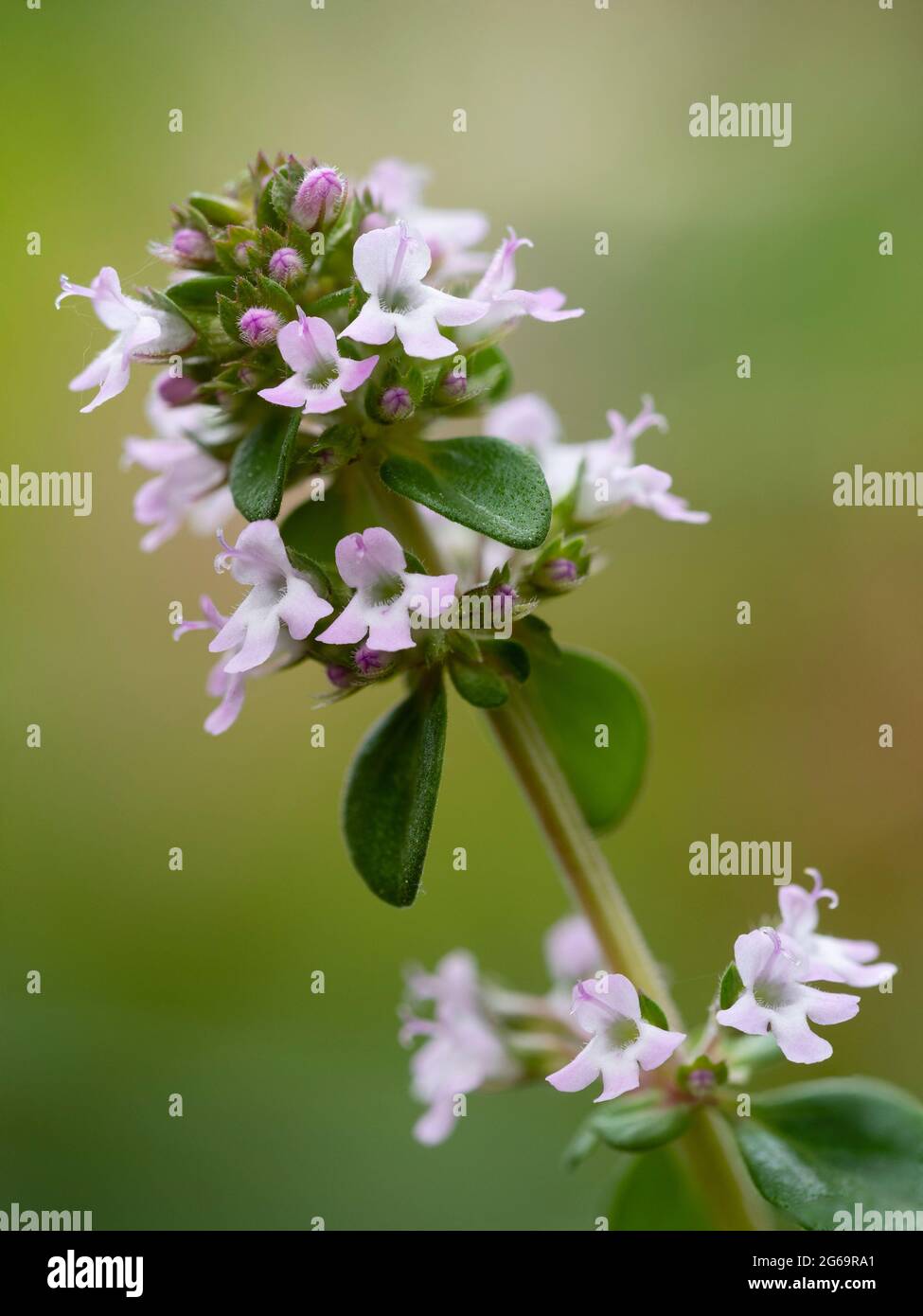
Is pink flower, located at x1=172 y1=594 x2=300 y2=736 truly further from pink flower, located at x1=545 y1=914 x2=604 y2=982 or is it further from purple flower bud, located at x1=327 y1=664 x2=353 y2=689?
pink flower, located at x1=545 y1=914 x2=604 y2=982

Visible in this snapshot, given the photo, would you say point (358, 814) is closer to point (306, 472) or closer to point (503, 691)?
point (503, 691)

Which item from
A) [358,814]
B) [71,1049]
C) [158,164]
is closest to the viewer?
→ [358,814]

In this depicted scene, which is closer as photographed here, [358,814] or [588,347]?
[358,814]

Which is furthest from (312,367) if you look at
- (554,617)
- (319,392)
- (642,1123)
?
(554,617)

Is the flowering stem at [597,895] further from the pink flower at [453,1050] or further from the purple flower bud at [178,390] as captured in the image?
the purple flower bud at [178,390]

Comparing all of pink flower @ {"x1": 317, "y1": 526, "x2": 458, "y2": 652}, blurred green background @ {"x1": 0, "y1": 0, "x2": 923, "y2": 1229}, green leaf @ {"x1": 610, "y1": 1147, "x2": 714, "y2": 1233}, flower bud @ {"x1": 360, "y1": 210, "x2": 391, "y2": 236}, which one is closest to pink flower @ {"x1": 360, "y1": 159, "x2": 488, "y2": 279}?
flower bud @ {"x1": 360, "y1": 210, "x2": 391, "y2": 236}

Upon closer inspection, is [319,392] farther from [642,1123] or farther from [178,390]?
[642,1123]

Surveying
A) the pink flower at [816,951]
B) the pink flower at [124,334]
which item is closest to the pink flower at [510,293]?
the pink flower at [124,334]
